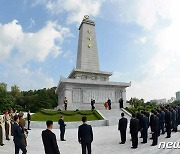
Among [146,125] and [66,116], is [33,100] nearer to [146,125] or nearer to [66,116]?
[66,116]

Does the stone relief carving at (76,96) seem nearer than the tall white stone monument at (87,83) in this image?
No

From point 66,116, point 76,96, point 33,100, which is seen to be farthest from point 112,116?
point 33,100

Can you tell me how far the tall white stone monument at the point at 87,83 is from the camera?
105 ft

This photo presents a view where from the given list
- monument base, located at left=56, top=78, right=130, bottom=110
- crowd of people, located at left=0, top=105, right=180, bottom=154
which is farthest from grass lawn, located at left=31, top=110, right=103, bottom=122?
crowd of people, located at left=0, top=105, right=180, bottom=154

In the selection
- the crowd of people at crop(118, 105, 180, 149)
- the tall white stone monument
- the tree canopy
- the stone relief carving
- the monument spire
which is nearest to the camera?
the crowd of people at crop(118, 105, 180, 149)

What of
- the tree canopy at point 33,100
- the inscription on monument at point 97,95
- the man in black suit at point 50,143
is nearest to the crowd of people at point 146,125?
the man in black suit at point 50,143

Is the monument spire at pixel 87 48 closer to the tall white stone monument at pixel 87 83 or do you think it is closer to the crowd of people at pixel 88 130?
the tall white stone monument at pixel 87 83

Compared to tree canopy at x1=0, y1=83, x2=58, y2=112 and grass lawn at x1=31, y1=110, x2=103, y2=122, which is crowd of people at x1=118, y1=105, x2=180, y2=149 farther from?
tree canopy at x1=0, y1=83, x2=58, y2=112

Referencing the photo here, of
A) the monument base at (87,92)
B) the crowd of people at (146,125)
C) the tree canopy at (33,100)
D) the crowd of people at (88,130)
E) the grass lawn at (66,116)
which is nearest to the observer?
the crowd of people at (88,130)

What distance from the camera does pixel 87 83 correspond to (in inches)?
1280

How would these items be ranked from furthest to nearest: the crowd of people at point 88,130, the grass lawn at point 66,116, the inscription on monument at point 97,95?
1. the inscription on monument at point 97,95
2. the grass lawn at point 66,116
3. the crowd of people at point 88,130

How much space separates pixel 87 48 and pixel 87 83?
8396mm

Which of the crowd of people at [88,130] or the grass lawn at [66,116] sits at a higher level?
the crowd of people at [88,130]

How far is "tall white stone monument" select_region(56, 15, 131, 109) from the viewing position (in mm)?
31875
